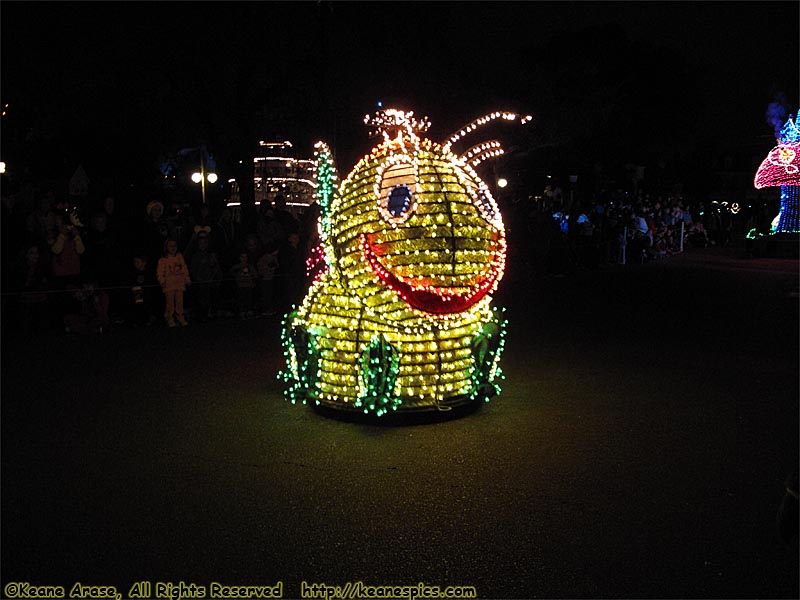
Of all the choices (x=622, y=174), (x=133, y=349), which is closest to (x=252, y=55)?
(x=133, y=349)

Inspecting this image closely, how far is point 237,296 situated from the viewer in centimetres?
1362

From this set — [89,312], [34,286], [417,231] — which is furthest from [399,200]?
[34,286]

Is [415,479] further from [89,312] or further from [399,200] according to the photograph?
[89,312]

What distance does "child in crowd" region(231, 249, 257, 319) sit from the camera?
1353 centimetres

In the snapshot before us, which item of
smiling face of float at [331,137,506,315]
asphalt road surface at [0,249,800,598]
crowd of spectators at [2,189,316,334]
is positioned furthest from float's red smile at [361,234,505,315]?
crowd of spectators at [2,189,316,334]

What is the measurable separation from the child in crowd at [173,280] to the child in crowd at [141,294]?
0.72 feet

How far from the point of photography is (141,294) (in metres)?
12.5

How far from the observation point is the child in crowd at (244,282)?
1353 centimetres

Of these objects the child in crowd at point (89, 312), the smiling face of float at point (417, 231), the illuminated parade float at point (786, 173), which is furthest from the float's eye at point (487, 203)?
the illuminated parade float at point (786, 173)

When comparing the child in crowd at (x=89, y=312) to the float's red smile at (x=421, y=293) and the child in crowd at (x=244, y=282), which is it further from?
the float's red smile at (x=421, y=293)

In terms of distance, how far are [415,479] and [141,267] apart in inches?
334

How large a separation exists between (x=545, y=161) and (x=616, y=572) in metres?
29.4

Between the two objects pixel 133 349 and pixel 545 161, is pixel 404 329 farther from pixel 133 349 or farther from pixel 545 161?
pixel 545 161

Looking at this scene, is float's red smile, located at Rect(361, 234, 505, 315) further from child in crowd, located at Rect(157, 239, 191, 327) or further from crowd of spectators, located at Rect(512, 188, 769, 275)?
crowd of spectators, located at Rect(512, 188, 769, 275)
